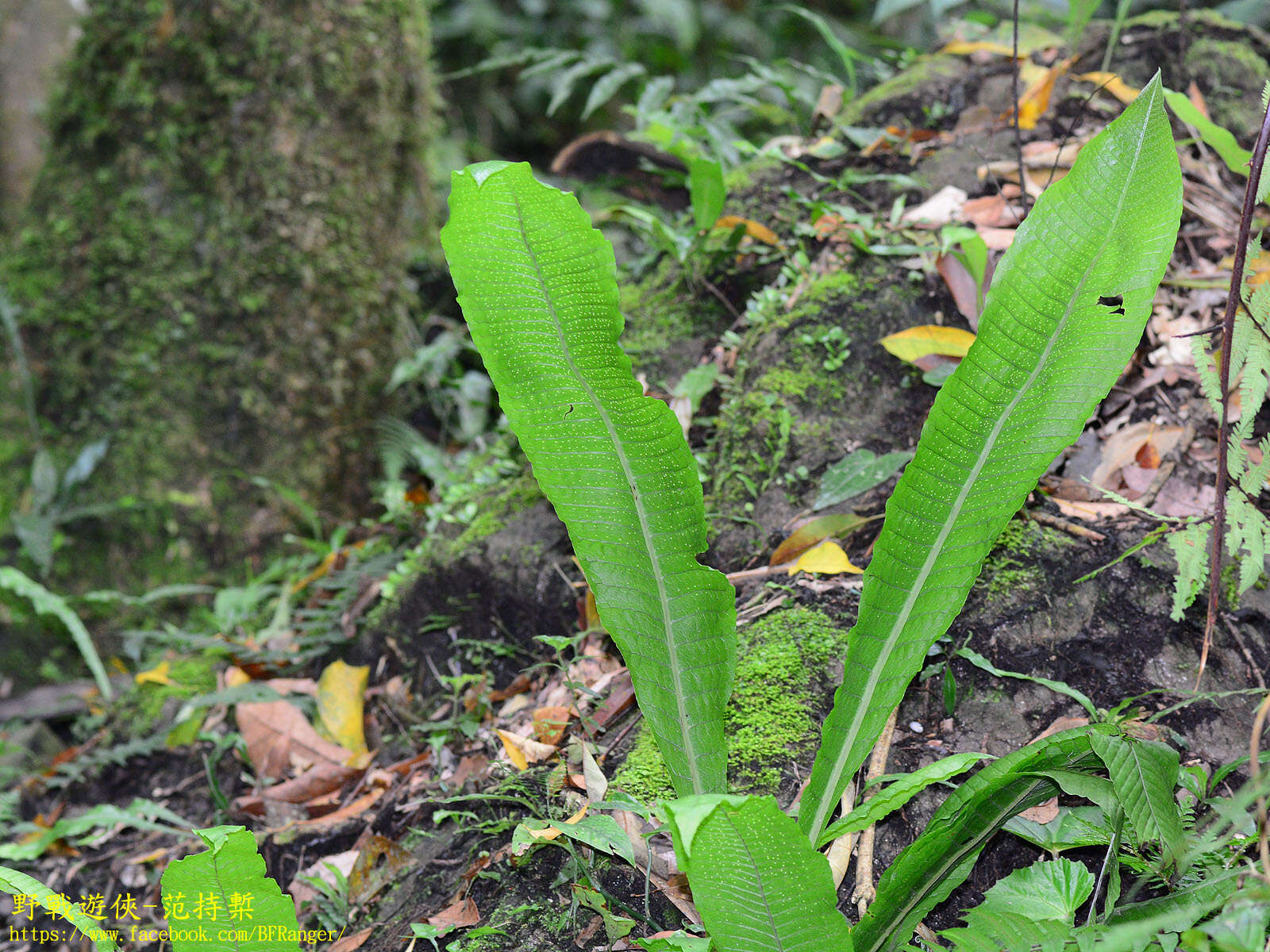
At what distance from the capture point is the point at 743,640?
1475mm

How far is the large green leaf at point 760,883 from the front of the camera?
0.84m

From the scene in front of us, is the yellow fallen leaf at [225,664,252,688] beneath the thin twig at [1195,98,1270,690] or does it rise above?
beneath

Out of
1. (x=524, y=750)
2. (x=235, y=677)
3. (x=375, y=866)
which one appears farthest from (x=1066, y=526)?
(x=235, y=677)

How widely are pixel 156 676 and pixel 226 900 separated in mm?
1612

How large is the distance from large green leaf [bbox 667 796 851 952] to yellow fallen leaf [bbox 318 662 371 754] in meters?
1.23

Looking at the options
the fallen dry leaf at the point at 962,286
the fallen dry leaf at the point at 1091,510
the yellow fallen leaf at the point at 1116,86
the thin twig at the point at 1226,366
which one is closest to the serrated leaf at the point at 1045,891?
the thin twig at the point at 1226,366

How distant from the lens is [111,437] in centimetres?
273

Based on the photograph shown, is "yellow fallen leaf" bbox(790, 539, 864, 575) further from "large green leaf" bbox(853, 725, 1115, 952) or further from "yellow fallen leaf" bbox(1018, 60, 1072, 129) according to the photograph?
"yellow fallen leaf" bbox(1018, 60, 1072, 129)

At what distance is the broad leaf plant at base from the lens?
1020 mm

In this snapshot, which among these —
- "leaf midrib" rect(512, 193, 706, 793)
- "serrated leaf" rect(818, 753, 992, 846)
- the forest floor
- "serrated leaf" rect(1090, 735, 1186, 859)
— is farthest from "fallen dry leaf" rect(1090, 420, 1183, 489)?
"leaf midrib" rect(512, 193, 706, 793)

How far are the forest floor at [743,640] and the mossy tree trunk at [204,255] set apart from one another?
0.57 meters

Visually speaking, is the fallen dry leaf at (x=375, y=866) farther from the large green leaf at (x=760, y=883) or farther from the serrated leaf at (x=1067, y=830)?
the serrated leaf at (x=1067, y=830)

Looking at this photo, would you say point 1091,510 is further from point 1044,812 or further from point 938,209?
point 938,209

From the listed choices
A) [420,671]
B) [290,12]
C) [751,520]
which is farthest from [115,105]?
[751,520]
